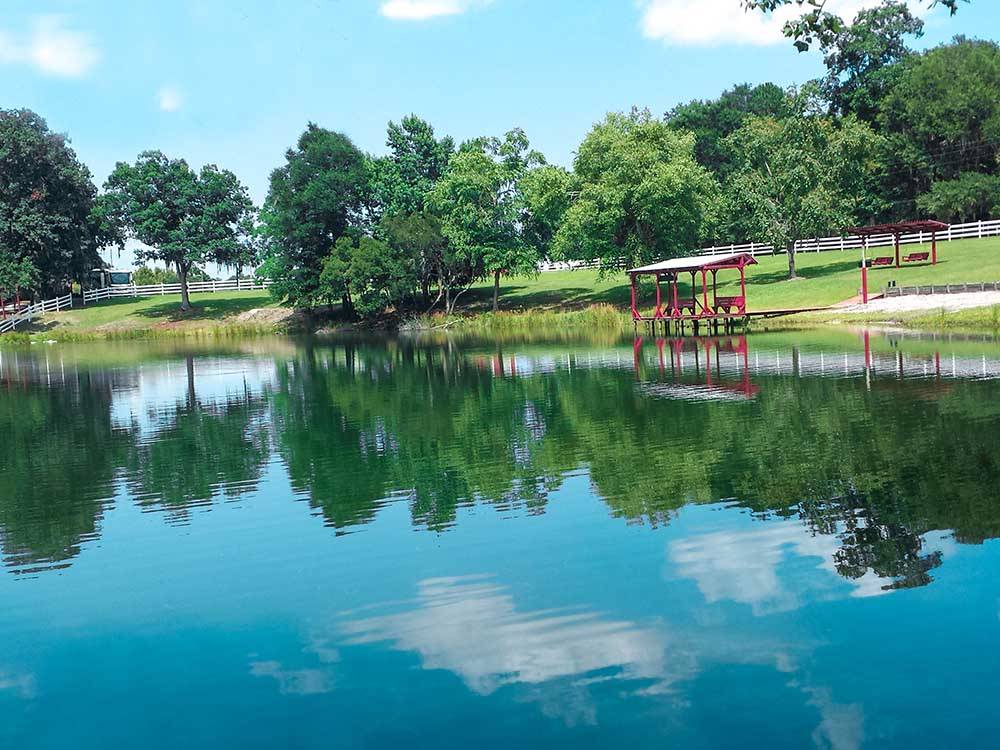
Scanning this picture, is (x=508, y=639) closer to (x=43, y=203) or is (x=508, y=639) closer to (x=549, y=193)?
(x=549, y=193)

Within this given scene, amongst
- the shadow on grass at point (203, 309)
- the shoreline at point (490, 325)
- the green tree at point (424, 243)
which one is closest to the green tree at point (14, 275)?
the shoreline at point (490, 325)

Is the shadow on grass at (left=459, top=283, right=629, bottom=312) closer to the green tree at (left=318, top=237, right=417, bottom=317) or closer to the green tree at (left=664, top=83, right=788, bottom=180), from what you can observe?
the green tree at (left=318, top=237, right=417, bottom=317)

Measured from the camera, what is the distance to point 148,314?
97938mm

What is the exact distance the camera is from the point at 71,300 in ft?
336

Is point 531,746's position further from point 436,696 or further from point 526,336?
point 526,336

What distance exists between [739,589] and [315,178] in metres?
84.3

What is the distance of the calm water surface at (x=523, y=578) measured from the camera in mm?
9094

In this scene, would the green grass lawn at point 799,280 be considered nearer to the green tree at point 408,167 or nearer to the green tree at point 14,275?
the green tree at point 408,167

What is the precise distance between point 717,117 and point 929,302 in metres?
68.5

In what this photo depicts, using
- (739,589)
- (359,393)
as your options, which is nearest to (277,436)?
(359,393)

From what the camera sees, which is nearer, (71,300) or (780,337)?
(780,337)

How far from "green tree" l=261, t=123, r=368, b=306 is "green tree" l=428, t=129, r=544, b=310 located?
10453 mm

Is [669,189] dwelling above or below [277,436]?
above

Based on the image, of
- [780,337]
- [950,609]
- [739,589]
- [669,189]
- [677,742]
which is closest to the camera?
[677,742]
